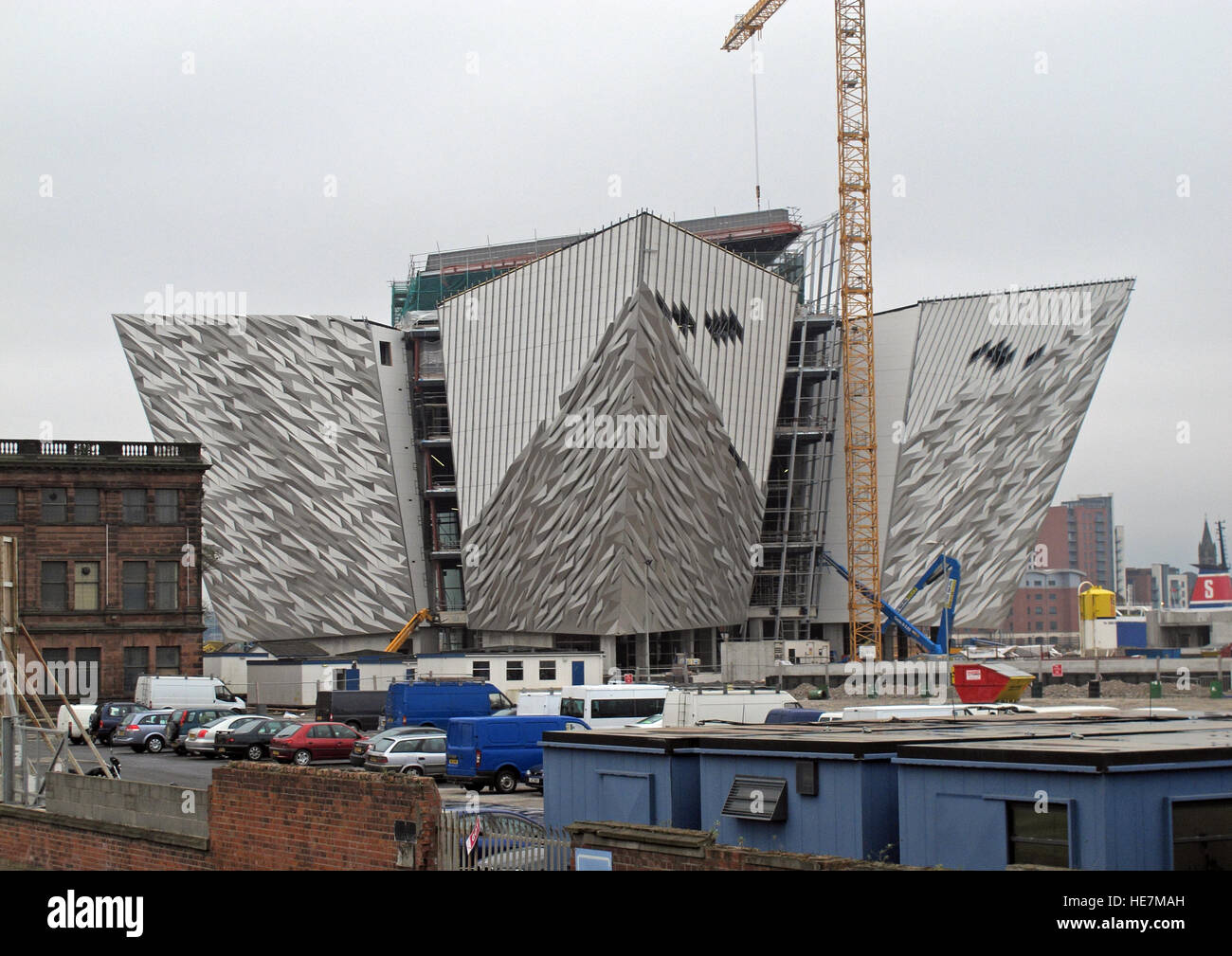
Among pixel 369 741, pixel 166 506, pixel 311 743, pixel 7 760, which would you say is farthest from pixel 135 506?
pixel 7 760

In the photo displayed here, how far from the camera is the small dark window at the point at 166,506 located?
72.6 meters

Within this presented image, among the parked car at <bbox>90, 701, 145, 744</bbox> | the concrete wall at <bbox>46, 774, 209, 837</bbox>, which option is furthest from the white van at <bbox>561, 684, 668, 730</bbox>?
the parked car at <bbox>90, 701, 145, 744</bbox>

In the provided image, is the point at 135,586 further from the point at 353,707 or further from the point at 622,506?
the point at 622,506

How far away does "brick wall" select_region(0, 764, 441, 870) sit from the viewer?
18.0 meters

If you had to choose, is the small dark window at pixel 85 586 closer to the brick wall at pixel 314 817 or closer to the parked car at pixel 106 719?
the parked car at pixel 106 719

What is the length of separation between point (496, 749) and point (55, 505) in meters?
42.3

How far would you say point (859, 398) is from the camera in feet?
324

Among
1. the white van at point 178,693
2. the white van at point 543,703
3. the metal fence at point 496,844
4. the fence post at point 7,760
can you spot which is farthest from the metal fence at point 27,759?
the white van at point 178,693

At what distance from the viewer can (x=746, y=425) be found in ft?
294

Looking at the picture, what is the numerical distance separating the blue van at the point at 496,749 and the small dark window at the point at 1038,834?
22.3 m

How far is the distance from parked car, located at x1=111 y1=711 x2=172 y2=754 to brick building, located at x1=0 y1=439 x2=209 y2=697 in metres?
20.8

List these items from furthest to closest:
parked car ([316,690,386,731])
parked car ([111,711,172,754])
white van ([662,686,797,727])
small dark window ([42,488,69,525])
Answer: small dark window ([42,488,69,525]), parked car ([316,690,386,731]), parked car ([111,711,172,754]), white van ([662,686,797,727])

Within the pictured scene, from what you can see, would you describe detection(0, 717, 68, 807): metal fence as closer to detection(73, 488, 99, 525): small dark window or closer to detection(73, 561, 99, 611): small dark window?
detection(73, 561, 99, 611): small dark window
